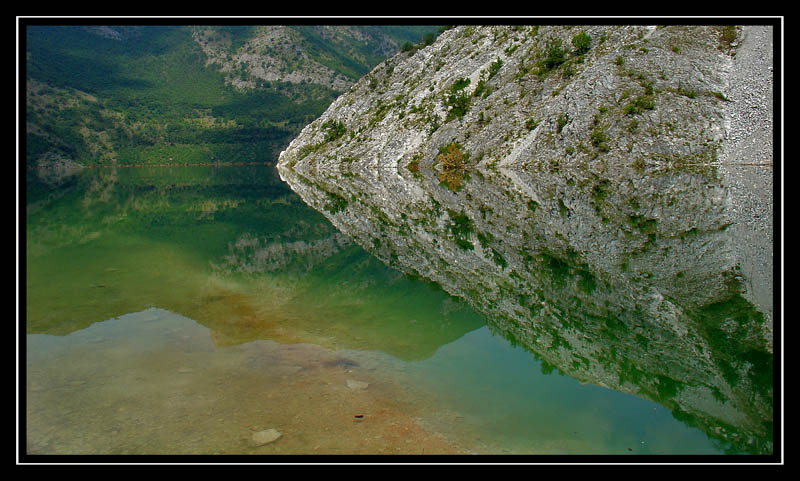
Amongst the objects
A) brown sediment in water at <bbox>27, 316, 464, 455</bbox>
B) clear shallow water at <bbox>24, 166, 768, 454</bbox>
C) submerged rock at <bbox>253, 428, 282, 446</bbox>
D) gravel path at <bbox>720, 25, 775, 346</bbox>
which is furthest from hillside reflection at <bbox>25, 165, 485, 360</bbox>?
gravel path at <bbox>720, 25, 775, 346</bbox>

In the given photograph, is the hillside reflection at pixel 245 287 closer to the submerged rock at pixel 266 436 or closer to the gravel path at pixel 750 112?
the submerged rock at pixel 266 436

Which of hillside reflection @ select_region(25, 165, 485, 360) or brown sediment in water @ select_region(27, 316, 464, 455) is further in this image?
hillside reflection @ select_region(25, 165, 485, 360)

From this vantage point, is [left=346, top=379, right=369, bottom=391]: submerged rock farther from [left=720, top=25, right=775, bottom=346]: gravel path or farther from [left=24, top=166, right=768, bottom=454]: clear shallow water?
[left=720, top=25, right=775, bottom=346]: gravel path

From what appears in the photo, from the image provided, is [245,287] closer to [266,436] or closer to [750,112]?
[266,436]

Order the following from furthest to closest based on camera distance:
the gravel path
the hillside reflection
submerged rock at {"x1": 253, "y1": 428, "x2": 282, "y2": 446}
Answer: the gravel path < the hillside reflection < submerged rock at {"x1": 253, "y1": 428, "x2": 282, "y2": 446}

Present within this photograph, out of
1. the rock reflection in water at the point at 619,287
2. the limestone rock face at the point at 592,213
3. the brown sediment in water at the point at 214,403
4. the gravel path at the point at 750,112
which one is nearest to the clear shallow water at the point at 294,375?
the brown sediment in water at the point at 214,403
